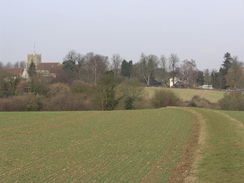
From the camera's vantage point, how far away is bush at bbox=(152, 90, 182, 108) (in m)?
59.0

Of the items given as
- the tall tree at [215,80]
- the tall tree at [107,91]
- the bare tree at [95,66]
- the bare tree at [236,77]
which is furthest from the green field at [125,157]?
the tall tree at [215,80]

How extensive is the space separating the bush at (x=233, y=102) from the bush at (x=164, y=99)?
28.8ft

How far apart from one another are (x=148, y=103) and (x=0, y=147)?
141 ft

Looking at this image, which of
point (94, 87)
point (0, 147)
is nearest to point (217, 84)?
point (94, 87)

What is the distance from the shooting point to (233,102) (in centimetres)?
5700

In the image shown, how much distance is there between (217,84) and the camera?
374ft

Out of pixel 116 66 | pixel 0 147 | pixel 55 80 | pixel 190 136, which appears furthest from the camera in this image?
pixel 116 66

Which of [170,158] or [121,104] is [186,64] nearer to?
[121,104]

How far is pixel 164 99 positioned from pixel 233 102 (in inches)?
534

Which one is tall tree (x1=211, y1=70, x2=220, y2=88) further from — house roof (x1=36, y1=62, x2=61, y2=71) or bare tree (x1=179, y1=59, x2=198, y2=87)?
house roof (x1=36, y1=62, x2=61, y2=71)

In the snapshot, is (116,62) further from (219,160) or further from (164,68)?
(219,160)

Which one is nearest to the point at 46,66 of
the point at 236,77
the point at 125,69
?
the point at 125,69

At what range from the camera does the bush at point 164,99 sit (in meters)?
59.0

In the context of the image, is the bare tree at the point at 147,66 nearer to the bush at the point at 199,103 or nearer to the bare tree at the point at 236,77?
the bare tree at the point at 236,77
